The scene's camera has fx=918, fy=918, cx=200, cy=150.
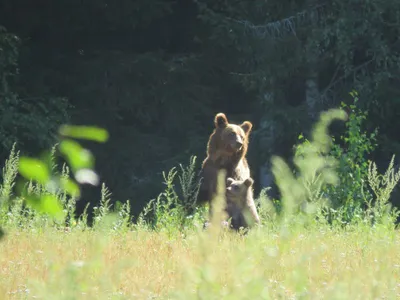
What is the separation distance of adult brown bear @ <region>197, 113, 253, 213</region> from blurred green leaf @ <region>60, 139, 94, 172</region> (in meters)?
6.52

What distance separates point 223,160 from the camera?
28.5 feet

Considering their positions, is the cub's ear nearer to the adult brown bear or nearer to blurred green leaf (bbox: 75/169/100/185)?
the adult brown bear

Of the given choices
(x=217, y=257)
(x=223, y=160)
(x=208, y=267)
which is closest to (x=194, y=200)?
(x=223, y=160)

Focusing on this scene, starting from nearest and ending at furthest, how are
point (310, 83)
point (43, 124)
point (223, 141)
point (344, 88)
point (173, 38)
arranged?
point (223, 141) → point (43, 124) → point (344, 88) → point (310, 83) → point (173, 38)

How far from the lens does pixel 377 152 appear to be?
16297 mm

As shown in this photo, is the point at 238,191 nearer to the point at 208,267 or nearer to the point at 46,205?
the point at 208,267

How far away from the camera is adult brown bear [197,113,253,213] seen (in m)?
8.48

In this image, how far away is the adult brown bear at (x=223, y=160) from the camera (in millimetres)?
8477

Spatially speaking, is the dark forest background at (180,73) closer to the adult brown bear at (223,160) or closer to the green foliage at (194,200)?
the green foliage at (194,200)

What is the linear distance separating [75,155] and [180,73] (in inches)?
632

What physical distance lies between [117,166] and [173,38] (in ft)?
11.4

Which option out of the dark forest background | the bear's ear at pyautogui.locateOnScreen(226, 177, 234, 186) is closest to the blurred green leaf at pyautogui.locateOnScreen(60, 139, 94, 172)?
the bear's ear at pyautogui.locateOnScreen(226, 177, 234, 186)

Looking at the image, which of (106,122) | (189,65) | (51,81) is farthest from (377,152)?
(51,81)

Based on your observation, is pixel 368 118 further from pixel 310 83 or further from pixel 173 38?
pixel 173 38
